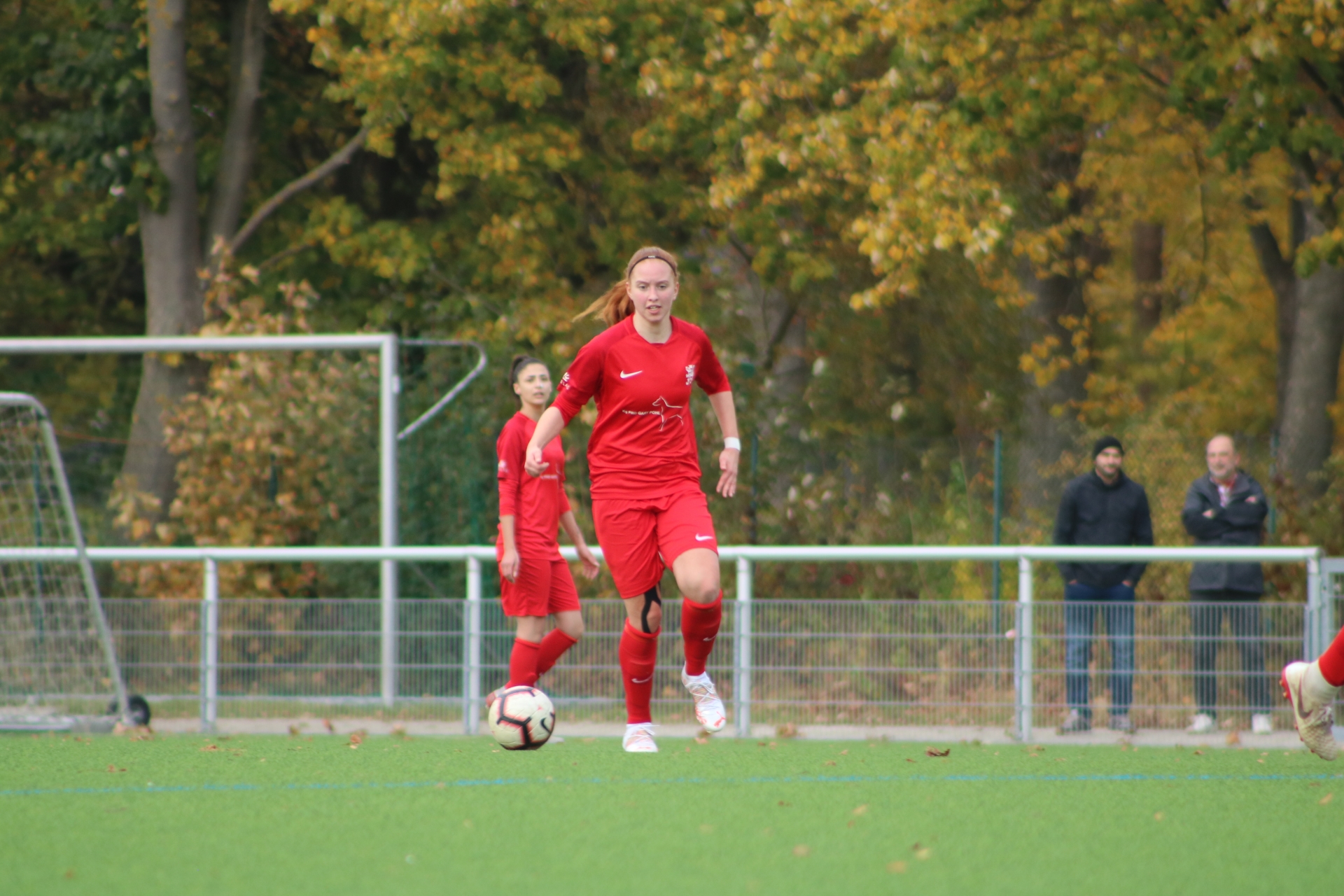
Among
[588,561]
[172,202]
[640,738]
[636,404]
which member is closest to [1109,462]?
[588,561]

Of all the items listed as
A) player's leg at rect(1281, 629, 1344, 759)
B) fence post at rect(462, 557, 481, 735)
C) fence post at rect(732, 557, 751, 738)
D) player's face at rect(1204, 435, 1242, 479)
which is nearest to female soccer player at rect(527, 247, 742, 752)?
player's leg at rect(1281, 629, 1344, 759)

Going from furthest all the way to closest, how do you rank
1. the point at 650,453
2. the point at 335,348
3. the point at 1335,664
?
the point at 335,348, the point at 650,453, the point at 1335,664

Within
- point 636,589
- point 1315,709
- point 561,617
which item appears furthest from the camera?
point 561,617

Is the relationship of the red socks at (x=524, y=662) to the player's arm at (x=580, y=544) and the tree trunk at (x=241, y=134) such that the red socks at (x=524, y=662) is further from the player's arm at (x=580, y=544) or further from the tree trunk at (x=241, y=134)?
the tree trunk at (x=241, y=134)

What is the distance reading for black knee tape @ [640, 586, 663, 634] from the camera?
7586mm

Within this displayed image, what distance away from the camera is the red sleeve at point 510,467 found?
900 cm

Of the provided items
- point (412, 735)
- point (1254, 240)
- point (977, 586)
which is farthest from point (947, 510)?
point (1254, 240)

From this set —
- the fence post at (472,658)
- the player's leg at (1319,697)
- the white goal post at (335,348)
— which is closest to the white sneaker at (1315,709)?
the player's leg at (1319,697)

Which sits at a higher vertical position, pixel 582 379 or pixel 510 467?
pixel 582 379

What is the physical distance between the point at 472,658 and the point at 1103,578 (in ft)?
13.0

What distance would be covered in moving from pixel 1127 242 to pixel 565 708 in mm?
22278

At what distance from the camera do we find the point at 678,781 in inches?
279

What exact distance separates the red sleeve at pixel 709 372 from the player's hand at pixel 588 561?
1969 millimetres

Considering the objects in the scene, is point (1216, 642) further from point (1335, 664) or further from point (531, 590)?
point (531, 590)
